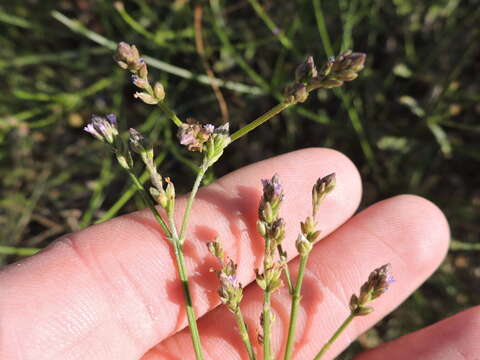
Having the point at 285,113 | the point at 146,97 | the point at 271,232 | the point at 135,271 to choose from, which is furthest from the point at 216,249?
the point at 285,113

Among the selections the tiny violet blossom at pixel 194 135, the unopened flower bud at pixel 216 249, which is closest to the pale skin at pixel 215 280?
the unopened flower bud at pixel 216 249

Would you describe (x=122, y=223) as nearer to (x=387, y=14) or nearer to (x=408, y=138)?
(x=408, y=138)

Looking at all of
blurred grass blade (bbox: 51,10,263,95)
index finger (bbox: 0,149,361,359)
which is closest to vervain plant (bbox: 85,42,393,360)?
index finger (bbox: 0,149,361,359)

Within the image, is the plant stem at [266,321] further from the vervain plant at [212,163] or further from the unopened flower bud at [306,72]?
the unopened flower bud at [306,72]

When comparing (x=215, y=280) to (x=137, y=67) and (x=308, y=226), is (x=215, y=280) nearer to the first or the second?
(x=308, y=226)

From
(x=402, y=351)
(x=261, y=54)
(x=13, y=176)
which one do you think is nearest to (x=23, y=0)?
(x=13, y=176)

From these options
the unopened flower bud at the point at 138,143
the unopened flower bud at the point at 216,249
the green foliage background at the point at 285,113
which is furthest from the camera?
the green foliage background at the point at 285,113
